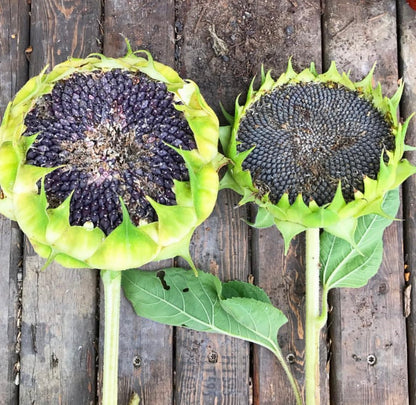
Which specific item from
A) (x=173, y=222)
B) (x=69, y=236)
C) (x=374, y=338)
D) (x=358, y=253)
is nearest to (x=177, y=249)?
(x=173, y=222)

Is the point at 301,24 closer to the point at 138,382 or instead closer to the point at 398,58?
the point at 398,58

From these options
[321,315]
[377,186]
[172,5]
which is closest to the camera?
[377,186]

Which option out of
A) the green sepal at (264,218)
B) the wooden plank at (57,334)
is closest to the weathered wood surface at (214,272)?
the wooden plank at (57,334)

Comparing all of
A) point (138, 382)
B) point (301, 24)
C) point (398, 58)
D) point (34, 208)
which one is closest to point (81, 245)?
point (34, 208)

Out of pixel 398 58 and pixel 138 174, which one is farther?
pixel 398 58

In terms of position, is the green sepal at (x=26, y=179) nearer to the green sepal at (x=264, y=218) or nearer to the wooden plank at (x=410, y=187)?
the green sepal at (x=264, y=218)

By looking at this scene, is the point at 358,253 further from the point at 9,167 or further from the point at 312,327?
the point at 9,167
